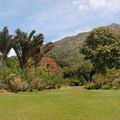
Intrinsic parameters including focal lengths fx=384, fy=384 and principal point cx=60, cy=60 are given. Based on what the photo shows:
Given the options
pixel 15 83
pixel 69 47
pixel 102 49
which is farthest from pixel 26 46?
pixel 69 47

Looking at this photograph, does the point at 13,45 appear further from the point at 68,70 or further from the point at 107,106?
the point at 107,106

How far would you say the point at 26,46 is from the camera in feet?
155

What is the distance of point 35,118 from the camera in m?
15.1

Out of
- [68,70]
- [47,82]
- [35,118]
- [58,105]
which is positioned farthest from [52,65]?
[35,118]

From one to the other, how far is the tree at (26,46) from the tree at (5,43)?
28.3 inches

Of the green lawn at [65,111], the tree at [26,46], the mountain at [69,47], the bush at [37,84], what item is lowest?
the green lawn at [65,111]

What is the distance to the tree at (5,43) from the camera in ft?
150

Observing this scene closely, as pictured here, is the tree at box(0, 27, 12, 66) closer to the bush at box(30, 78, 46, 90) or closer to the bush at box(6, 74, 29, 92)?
the bush at box(30, 78, 46, 90)

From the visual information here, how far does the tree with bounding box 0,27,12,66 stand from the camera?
45.8 m

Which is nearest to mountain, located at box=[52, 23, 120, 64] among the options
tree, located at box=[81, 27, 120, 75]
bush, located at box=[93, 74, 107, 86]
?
tree, located at box=[81, 27, 120, 75]

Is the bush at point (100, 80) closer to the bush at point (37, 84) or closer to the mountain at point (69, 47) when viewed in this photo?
the bush at point (37, 84)

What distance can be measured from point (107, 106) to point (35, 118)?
441 centimetres

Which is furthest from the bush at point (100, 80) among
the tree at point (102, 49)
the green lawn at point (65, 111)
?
the green lawn at point (65, 111)

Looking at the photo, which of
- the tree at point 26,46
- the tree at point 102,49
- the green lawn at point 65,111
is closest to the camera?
the green lawn at point 65,111
